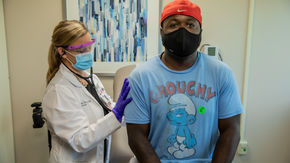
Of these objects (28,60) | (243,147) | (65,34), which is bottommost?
(243,147)

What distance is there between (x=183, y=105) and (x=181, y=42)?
11.2 inches

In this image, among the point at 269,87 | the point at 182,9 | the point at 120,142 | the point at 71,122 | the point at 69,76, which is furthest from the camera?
the point at 269,87

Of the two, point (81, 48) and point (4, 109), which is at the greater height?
point (81, 48)

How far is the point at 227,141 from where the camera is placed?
0.97 meters

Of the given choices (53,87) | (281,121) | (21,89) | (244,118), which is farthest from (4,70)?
(281,121)

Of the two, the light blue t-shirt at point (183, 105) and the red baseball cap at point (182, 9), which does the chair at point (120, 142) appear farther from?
the red baseball cap at point (182, 9)

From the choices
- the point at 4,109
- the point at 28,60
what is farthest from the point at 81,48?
the point at 4,109

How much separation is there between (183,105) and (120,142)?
2.89 feet

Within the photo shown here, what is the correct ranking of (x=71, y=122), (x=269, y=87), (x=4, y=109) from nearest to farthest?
(x=71, y=122) < (x=4, y=109) < (x=269, y=87)

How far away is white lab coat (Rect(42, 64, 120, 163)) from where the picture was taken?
1.17 metres

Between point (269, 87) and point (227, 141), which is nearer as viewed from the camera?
point (227, 141)

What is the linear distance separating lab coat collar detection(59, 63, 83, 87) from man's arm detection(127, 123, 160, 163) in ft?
1.62

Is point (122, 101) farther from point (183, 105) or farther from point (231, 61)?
point (231, 61)

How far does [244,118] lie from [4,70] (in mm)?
2174
